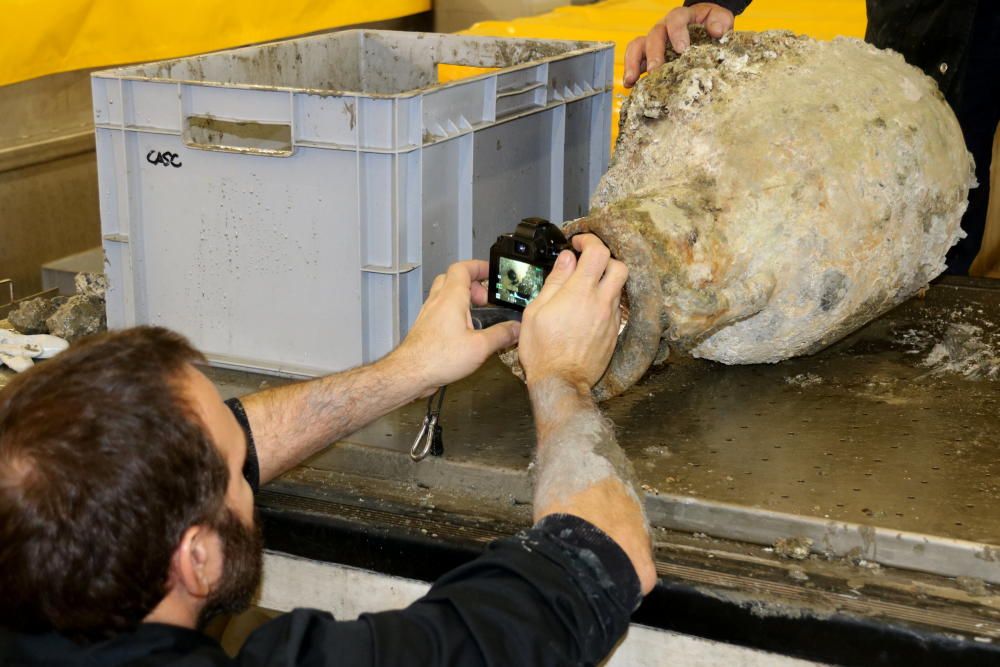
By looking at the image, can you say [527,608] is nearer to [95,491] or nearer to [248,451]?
[95,491]

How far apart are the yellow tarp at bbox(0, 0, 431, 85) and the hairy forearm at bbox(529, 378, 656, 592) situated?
7.69 ft

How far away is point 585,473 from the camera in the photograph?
4.02ft

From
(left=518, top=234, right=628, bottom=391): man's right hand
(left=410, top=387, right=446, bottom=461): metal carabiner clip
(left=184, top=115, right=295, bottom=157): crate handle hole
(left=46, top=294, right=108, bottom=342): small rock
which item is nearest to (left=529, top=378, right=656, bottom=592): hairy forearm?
(left=518, top=234, right=628, bottom=391): man's right hand

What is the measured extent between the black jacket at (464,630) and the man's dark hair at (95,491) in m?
0.02

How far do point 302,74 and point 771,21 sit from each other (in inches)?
88.0

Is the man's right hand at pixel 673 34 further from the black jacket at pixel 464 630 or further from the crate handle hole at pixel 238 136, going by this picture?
the black jacket at pixel 464 630

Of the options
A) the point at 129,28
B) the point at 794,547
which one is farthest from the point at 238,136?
the point at 129,28

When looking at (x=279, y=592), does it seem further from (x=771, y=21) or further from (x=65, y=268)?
(x=771, y=21)

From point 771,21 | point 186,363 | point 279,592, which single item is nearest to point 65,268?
point 279,592

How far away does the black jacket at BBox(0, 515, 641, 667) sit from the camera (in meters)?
0.97

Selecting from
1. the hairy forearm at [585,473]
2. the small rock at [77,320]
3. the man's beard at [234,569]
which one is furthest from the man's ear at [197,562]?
the small rock at [77,320]

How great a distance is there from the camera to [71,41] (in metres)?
3.33

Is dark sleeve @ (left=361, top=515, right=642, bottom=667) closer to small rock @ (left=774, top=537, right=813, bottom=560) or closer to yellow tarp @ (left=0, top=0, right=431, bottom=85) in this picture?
small rock @ (left=774, top=537, right=813, bottom=560)

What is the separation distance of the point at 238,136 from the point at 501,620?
1.13m
